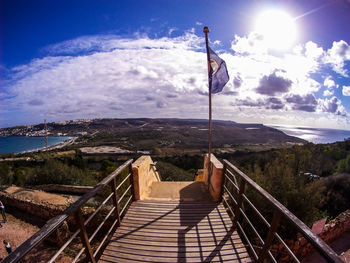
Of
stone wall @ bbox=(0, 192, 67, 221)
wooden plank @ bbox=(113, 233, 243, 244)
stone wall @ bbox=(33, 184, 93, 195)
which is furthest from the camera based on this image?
stone wall @ bbox=(33, 184, 93, 195)

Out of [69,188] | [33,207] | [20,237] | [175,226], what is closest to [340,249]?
[175,226]

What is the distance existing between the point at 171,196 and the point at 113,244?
2.19m

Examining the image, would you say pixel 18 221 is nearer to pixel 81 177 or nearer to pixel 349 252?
pixel 81 177

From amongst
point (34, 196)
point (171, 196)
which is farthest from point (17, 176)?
point (171, 196)

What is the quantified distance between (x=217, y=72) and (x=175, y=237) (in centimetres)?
382

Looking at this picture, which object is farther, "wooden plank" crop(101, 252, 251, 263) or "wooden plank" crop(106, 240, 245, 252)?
"wooden plank" crop(106, 240, 245, 252)

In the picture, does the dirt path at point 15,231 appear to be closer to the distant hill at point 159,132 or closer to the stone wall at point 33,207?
the stone wall at point 33,207

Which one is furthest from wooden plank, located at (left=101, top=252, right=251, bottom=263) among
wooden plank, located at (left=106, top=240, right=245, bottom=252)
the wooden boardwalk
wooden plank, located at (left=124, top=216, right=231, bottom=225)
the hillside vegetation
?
the hillside vegetation

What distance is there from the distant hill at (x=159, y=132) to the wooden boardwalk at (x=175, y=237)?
61.7 m

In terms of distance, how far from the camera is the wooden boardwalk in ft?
8.43

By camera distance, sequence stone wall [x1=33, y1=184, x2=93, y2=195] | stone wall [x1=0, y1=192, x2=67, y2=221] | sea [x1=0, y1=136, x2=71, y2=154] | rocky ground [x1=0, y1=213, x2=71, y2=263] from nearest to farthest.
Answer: rocky ground [x1=0, y1=213, x2=71, y2=263]
stone wall [x1=0, y1=192, x2=67, y2=221]
stone wall [x1=33, y1=184, x2=93, y2=195]
sea [x1=0, y1=136, x2=71, y2=154]

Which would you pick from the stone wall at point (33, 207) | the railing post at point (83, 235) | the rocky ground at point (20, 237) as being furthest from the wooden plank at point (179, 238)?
the stone wall at point (33, 207)

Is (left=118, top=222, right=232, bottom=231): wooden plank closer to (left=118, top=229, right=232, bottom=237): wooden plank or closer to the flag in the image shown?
(left=118, top=229, right=232, bottom=237): wooden plank

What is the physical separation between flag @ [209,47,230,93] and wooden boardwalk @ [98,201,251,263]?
117 inches
